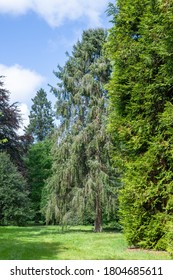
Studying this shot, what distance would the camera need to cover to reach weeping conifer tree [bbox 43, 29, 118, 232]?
15156 mm

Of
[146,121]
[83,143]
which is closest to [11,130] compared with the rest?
[83,143]

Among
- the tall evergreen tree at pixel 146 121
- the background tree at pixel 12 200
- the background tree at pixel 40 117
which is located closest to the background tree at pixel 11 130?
the background tree at pixel 12 200

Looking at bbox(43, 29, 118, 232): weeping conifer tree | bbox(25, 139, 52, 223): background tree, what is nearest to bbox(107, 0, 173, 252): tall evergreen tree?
bbox(43, 29, 118, 232): weeping conifer tree

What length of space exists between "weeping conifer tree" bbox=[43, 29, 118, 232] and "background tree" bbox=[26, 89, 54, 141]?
3624 cm

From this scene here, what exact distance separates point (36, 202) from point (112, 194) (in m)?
17.6

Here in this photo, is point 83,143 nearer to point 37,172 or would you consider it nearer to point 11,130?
point 11,130

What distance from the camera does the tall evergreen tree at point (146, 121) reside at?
7.84m

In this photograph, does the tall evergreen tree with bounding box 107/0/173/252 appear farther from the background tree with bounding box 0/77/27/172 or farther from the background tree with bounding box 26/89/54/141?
the background tree with bounding box 26/89/54/141

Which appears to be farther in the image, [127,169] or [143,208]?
[127,169]

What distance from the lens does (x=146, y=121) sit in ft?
27.3

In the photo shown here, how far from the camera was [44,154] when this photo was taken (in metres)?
33.2

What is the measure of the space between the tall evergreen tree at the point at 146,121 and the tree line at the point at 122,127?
0.02 metres
